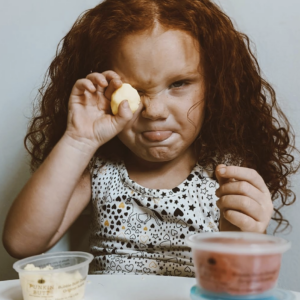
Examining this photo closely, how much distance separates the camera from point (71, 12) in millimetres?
1159

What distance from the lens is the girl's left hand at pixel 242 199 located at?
0.71 m

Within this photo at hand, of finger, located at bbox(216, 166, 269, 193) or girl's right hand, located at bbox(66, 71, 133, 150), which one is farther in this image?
girl's right hand, located at bbox(66, 71, 133, 150)

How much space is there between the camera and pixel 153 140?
908 millimetres

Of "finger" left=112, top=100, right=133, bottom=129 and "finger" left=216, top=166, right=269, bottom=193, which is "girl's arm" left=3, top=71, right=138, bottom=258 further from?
"finger" left=216, top=166, right=269, bottom=193

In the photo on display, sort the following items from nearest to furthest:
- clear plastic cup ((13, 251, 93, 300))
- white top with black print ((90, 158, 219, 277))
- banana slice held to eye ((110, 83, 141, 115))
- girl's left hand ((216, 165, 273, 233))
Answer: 1. clear plastic cup ((13, 251, 93, 300))
2. girl's left hand ((216, 165, 273, 233))
3. banana slice held to eye ((110, 83, 141, 115))
4. white top with black print ((90, 158, 219, 277))

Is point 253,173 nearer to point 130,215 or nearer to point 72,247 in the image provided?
point 130,215

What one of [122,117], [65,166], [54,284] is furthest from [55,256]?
[122,117]

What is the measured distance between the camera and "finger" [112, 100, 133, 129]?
0.85m

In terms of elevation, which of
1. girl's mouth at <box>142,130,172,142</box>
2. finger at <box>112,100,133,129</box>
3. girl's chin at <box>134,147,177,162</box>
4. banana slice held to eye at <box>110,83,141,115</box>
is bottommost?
girl's chin at <box>134,147,177,162</box>

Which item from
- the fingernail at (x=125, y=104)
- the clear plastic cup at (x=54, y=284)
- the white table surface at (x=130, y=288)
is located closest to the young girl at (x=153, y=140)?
the fingernail at (x=125, y=104)

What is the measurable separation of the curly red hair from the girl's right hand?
0.08m

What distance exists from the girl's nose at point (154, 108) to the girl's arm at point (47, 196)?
140 millimetres

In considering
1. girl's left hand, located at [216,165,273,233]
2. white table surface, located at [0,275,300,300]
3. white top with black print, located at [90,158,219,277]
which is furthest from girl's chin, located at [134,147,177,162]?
white table surface, located at [0,275,300,300]

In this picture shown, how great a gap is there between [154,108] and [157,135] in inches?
2.6
